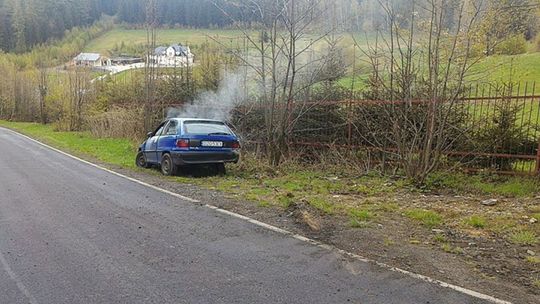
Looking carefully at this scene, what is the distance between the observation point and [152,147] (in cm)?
1188

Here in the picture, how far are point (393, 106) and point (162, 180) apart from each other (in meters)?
5.57

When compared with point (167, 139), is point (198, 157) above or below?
below

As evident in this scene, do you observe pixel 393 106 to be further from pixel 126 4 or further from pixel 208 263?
pixel 126 4

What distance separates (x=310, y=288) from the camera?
3.91 metres

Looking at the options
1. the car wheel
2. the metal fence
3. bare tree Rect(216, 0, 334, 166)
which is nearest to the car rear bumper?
the car wheel

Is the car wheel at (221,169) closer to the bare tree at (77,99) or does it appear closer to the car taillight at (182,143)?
the car taillight at (182,143)

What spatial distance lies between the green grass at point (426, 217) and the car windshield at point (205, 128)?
551 cm

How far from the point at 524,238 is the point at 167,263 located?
14.2 feet

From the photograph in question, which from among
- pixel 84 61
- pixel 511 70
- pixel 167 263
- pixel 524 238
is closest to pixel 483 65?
pixel 511 70

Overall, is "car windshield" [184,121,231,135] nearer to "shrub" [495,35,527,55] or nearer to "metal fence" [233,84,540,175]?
"metal fence" [233,84,540,175]

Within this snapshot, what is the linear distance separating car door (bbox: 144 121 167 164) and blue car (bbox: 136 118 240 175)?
0.48ft

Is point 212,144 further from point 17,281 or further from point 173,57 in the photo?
point 173,57

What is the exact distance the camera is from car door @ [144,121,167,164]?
38.5ft

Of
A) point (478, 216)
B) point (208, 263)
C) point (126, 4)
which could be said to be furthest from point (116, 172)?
point (126, 4)
